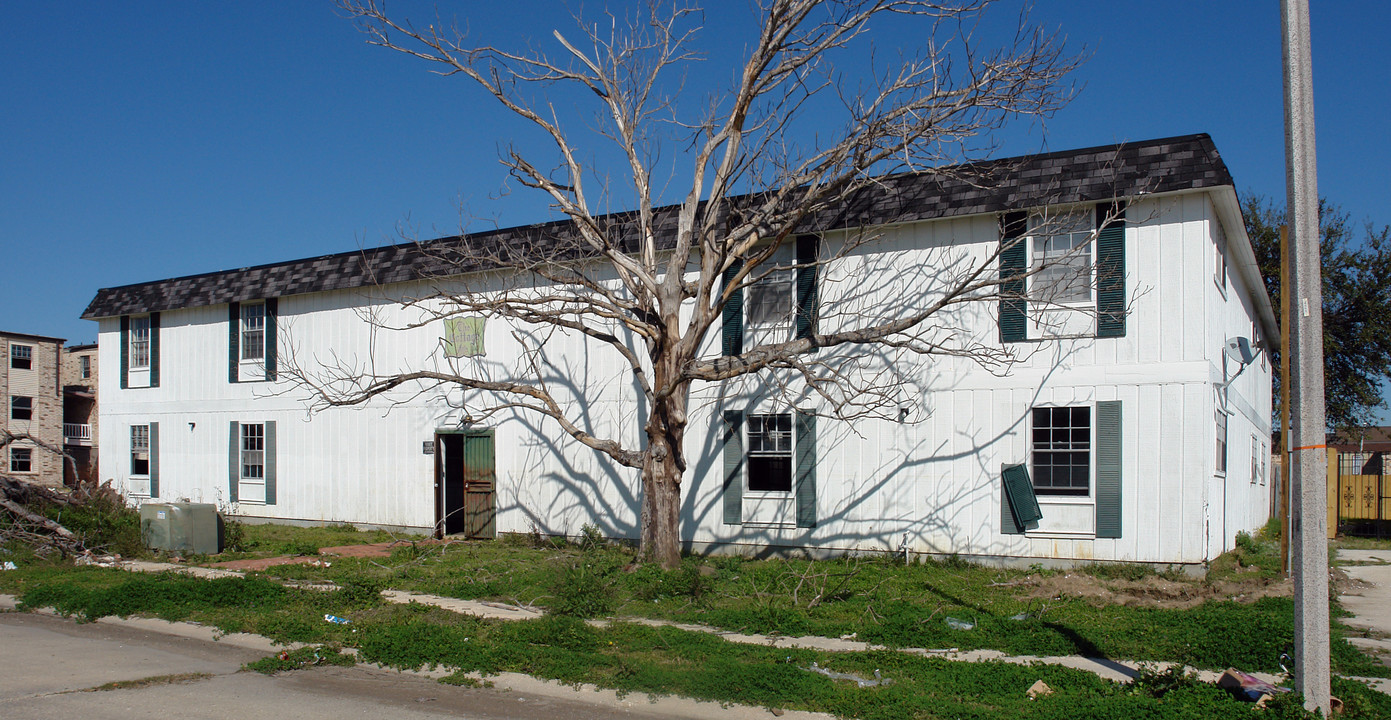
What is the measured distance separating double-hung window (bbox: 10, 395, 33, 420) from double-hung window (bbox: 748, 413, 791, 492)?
43.3 metres

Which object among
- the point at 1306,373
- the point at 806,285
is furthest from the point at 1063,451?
the point at 1306,373

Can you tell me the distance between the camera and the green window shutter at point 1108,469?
495 inches

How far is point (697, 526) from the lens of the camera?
1537 cm

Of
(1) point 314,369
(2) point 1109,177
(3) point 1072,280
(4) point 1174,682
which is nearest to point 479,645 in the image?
(4) point 1174,682

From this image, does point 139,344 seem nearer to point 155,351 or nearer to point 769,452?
point 155,351

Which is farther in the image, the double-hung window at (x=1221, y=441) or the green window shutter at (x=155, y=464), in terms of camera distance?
the green window shutter at (x=155, y=464)

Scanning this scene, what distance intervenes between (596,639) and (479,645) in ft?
3.53

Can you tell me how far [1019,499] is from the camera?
42.5 ft

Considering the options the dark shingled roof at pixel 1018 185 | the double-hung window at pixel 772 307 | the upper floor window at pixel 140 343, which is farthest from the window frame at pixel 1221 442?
the upper floor window at pixel 140 343

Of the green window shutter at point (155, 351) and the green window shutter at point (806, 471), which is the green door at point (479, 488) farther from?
the green window shutter at point (155, 351)

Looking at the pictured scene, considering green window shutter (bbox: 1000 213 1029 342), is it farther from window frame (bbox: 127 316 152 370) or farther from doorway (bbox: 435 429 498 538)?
window frame (bbox: 127 316 152 370)

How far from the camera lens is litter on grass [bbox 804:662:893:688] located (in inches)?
292

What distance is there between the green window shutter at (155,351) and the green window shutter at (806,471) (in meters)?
17.2

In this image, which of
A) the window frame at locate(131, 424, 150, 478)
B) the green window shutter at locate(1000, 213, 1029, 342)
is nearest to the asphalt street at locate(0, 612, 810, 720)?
the green window shutter at locate(1000, 213, 1029, 342)
